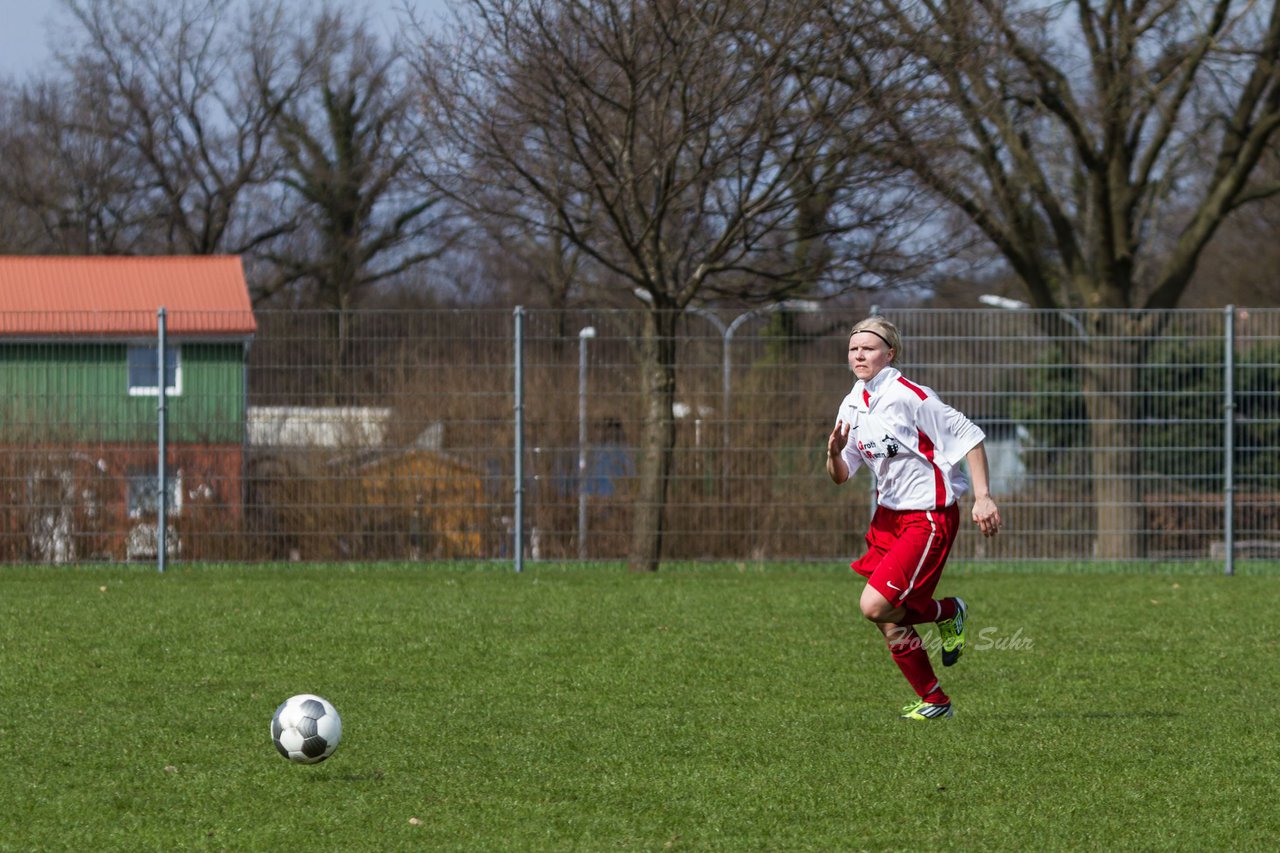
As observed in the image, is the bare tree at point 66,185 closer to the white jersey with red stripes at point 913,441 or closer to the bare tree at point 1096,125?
the bare tree at point 1096,125

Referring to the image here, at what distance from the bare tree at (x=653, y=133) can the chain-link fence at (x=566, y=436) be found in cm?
57

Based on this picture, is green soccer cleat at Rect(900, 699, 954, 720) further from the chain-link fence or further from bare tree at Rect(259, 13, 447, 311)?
bare tree at Rect(259, 13, 447, 311)

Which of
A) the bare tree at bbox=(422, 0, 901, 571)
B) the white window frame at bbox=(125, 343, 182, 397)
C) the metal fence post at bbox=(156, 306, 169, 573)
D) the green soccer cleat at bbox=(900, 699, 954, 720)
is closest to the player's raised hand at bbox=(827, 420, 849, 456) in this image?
the green soccer cleat at bbox=(900, 699, 954, 720)

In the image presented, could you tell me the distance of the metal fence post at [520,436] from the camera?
1482 cm

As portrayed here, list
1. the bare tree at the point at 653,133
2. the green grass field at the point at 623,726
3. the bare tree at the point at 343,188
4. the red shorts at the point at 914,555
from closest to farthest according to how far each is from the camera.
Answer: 1. the green grass field at the point at 623,726
2. the red shorts at the point at 914,555
3. the bare tree at the point at 653,133
4. the bare tree at the point at 343,188

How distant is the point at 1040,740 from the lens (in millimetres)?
6504

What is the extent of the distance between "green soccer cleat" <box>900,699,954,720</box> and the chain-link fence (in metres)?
7.88

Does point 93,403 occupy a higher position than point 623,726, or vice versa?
point 93,403

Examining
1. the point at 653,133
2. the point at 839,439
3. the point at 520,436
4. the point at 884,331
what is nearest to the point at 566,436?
the point at 520,436

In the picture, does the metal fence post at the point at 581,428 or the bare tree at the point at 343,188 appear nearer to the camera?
the metal fence post at the point at 581,428

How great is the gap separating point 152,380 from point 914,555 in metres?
9.99

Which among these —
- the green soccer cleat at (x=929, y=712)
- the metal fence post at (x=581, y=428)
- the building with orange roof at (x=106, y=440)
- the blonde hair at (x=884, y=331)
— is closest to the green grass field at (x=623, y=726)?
the green soccer cleat at (x=929, y=712)

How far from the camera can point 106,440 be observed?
14.8 m

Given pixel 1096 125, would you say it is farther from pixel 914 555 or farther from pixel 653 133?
pixel 914 555
